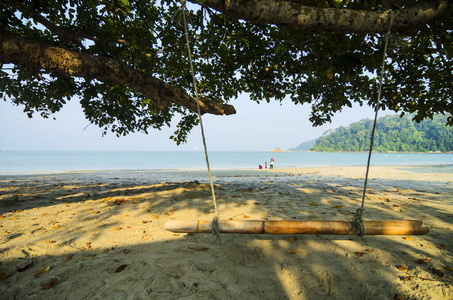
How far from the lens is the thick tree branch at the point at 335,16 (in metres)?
2.49

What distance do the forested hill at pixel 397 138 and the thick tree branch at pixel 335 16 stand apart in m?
156

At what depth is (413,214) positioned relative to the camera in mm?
4668

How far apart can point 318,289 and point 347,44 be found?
4247 mm

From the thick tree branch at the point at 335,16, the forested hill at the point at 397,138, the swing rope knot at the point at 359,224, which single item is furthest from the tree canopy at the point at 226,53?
the forested hill at the point at 397,138

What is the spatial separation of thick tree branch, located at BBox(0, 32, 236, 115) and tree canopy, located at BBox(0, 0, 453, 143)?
2 centimetres

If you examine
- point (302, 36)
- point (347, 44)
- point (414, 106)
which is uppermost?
point (302, 36)

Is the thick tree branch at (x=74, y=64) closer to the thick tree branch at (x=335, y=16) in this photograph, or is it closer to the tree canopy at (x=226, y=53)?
the tree canopy at (x=226, y=53)

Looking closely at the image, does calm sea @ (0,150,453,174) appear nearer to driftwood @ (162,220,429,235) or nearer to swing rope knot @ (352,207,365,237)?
driftwood @ (162,220,429,235)

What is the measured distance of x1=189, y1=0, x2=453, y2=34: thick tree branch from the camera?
2.49m

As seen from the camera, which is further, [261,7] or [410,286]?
[261,7]

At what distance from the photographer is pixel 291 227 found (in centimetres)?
245

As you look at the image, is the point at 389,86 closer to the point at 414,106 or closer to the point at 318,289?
the point at 414,106

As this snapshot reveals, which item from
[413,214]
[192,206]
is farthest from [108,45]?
[413,214]

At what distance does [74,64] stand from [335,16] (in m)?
4.39
